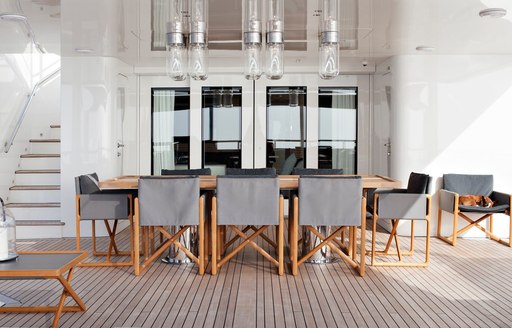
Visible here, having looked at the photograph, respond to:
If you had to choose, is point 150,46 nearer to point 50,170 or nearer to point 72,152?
point 72,152

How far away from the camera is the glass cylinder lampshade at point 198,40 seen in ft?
19.0

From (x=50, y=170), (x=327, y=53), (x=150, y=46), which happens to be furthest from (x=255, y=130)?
(x=327, y=53)

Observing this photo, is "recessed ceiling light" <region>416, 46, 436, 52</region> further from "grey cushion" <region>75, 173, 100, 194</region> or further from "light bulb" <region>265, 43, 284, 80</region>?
"grey cushion" <region>75, 173, 100, 194</region>

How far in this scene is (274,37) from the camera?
5750 mm

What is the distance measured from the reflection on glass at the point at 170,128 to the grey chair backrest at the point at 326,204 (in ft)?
16.0

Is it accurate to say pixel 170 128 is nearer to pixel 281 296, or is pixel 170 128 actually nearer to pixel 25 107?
pixel 25 107

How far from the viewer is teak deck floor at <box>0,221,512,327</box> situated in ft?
13.9

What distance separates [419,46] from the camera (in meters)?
7.66

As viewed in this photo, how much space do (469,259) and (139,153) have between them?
5.88 meters

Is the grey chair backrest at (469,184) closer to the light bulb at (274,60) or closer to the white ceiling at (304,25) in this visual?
the white ceiling at (304,25)

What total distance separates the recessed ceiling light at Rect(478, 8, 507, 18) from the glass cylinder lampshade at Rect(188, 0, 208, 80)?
2.73m

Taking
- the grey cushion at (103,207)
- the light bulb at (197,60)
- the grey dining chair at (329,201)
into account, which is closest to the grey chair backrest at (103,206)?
the grey cushion at (103,207)

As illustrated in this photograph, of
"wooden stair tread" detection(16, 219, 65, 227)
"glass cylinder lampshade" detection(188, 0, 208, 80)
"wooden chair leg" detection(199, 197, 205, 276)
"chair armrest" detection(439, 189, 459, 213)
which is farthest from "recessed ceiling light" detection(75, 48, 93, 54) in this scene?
"chair armrest" detection(439, 189, 459, 213)

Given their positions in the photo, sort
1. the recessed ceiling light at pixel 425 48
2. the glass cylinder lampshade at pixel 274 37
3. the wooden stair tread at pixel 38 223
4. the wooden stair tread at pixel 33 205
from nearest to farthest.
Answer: the glass cylinder lampshade at pixel 274 37 < the recessed ceiling light at pixel 425 48 < the wooden stair tread at pixel 38 223 < the wooden stair tread at pixel 33 205
